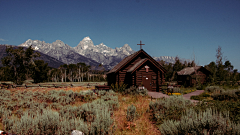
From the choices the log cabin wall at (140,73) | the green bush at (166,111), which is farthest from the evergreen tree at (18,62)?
the green bush at (166,111)

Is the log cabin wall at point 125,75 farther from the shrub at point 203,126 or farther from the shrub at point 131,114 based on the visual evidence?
the shrub at point 203,126

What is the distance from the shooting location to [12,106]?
377 inches

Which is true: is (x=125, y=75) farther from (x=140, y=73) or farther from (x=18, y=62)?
(x=18, y=62)

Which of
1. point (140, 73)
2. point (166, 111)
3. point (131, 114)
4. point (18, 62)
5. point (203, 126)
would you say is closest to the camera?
point (203, 126)

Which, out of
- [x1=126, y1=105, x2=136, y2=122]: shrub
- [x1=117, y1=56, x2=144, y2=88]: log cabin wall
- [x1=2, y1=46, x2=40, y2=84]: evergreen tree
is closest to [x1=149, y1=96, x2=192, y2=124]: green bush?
[x1=126, y1=105, x2=136, y2=122]: shrub

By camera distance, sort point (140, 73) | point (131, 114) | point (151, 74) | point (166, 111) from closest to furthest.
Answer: point (131, 114) < point (166, 111) < point (140, 73) < point (151, 74)

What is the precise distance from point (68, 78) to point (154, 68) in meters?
107

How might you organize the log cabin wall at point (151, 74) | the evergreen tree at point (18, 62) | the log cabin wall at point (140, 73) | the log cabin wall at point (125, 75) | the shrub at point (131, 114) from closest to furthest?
the shrub at point (131, 114) → the log cabin wall at point (140, 73) → the log cabin wall at point (151, 74) → the log cabin wall at point (125, 75) → the evergreen tree at point (18, 62)

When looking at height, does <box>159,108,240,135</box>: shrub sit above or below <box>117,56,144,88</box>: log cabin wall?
below

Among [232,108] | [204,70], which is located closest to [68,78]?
[204,70]

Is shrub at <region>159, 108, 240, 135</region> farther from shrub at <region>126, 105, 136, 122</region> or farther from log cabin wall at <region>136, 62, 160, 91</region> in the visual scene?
log cabin wall at <region>136, 62, 160, 91</region>

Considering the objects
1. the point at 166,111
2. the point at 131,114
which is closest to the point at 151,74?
the point at 166,111

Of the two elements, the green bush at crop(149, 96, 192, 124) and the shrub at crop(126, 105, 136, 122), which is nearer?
the green bush at crop(149, 96, 192, 124)

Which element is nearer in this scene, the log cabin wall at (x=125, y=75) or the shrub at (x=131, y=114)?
the shrub at (x=131, y=114)
